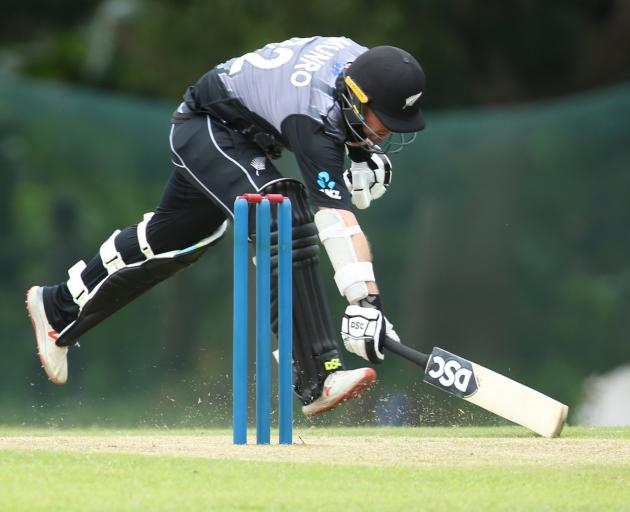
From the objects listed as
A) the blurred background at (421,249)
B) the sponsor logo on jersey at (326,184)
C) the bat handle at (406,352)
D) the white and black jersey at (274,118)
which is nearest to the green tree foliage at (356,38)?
the blurred background at (421,249)

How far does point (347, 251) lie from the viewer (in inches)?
205

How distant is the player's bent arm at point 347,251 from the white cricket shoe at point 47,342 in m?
1.57

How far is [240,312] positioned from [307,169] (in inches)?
25.1

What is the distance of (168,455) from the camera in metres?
4.84

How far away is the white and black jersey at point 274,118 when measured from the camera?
5.28m

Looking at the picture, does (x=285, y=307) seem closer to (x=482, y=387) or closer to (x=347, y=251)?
(x=347, y=251)

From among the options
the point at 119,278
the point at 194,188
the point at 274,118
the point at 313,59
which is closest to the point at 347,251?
the point at 274,118

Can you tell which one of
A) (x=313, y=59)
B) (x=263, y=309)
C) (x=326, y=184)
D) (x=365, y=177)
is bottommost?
(x=263, y=309)

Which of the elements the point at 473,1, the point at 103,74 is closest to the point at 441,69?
the point at 473,1

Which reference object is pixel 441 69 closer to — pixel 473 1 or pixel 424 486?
pixel 473 1

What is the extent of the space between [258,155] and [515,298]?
4.93 m

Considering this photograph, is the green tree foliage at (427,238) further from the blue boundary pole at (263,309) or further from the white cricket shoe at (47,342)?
the blue boundary pole at (263,309)

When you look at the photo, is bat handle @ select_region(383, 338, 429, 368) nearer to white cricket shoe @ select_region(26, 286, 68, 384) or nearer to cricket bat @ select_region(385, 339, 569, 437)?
cricket bat @ select_region(385, 339, 569, 437)

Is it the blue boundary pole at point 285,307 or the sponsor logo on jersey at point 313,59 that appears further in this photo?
the sponsor logo on jersey at point 313,59
